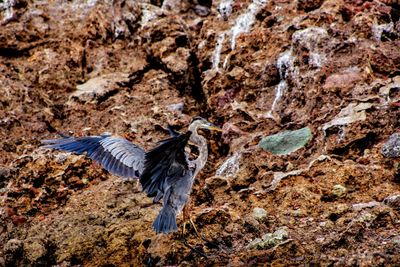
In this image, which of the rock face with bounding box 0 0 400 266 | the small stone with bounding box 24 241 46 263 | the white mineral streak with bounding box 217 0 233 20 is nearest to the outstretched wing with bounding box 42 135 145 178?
the rock face with bounding box 0 0 400 266

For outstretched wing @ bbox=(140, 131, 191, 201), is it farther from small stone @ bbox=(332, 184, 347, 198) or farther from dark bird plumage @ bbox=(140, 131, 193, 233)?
small stone @ bbox=(332, 184, 347, 198)

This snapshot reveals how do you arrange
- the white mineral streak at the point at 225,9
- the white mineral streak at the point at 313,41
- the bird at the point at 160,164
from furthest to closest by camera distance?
the white mineral streak at the point at 225,9 → the white mineral streak at the point at 313,41 → the bird at the point at 160,164

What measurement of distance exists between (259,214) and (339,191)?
0.92m

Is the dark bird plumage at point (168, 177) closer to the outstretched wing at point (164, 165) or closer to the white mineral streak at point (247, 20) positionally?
the outstretched wing at point (164, 165)

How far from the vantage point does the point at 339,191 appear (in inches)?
234

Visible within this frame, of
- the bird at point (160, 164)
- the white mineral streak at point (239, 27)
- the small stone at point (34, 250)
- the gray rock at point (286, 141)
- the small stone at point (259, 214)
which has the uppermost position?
the white mineral streak at point (239, 27)

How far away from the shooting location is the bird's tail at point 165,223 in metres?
5.32

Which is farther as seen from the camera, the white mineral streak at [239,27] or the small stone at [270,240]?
the white mineral streak at [239,27]

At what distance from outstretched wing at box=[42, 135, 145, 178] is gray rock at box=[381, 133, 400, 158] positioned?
9.22 ft

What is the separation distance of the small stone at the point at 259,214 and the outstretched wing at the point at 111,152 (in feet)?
4.48

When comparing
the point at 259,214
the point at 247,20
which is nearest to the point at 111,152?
the point at 259,214

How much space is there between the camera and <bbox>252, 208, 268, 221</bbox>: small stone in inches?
231

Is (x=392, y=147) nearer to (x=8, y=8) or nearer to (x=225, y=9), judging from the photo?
(x=225, y=9)

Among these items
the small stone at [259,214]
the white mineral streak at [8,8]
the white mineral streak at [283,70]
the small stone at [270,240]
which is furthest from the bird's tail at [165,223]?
the white mineral streak at [8,8]
